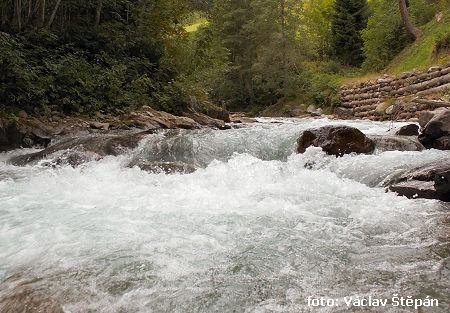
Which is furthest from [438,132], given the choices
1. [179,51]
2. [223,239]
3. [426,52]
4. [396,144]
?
[179,51]

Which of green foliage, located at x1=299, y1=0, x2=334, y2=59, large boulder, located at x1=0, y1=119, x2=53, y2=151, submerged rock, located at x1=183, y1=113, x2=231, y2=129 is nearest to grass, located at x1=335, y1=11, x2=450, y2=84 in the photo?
green foliage, located at x1=299, y1=0, x2=334, y2=59

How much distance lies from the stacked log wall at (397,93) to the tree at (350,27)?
987 cm

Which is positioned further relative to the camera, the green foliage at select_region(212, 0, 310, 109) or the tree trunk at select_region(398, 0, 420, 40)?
the green foliage at select_region(212, 0, 310, 109)

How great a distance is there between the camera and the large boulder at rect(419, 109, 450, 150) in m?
8.32

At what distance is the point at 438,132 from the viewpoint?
8453 mm

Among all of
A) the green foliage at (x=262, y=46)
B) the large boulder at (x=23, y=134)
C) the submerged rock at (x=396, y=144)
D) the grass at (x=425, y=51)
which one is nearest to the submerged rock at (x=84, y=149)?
the large boulder at (x=23, y=134)

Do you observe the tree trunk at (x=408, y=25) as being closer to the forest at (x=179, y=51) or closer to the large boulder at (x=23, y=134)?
the forest at (x=179, y=51)

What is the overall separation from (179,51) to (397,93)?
1061 cm

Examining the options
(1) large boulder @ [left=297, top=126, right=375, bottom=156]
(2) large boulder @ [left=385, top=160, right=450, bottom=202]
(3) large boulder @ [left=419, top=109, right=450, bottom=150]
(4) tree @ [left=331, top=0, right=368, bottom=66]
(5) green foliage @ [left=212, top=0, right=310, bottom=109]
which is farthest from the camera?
(4) tree @ [left=331, top=0, right=368, bottom=66]

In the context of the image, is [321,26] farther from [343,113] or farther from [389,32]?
[343,113]

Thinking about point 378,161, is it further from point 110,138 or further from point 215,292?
point 110,138

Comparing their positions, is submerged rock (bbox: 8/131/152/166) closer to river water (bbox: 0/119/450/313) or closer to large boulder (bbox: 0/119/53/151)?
large boulder (bbox: 0/119/53/151)

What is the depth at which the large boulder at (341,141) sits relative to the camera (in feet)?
27.8

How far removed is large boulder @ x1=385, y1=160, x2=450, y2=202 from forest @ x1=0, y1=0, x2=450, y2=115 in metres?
9.90
